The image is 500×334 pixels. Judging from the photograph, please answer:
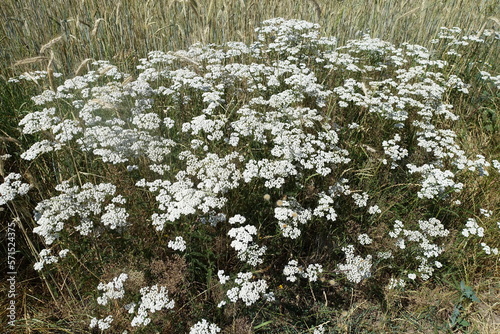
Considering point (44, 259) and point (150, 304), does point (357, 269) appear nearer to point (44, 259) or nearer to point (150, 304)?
point (150, 304)

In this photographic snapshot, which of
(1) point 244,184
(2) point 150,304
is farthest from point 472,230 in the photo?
(2) point 150,304

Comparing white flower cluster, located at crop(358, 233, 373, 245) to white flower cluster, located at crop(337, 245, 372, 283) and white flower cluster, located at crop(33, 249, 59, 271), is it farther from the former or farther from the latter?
white flower cluster, located at crop(33, 249, 59, 271)

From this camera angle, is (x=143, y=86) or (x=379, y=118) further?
(x=379, y=118)

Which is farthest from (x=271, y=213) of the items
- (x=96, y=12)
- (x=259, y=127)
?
(x=96, y=12)

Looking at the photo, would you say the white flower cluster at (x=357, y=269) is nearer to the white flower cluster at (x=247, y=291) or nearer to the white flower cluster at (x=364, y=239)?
the white flower cluster at (x=364, y=239)

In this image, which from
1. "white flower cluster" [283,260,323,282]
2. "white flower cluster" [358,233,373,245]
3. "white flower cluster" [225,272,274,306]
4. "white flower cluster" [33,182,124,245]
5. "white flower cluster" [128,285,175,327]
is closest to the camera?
"white flower cluster" [128,285,175,327]

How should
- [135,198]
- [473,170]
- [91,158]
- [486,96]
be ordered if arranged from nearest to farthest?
[135,198], [91,158], [473,170], [486,96]

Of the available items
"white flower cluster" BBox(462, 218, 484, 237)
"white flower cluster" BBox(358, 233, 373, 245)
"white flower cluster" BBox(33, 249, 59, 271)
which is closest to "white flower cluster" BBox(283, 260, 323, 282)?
"white flower cluster" BBox(358, 233, 373, 245)

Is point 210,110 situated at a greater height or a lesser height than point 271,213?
greater

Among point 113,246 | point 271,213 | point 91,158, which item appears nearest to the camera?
point 113,246

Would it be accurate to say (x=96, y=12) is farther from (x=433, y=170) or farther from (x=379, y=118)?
(x=433, y=170)

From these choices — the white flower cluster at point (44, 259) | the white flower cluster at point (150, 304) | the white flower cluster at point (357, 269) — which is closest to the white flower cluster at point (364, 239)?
the white flower cluster at point (357, 269)

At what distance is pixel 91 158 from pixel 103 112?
0.56m

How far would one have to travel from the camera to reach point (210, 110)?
3438 millimetres
